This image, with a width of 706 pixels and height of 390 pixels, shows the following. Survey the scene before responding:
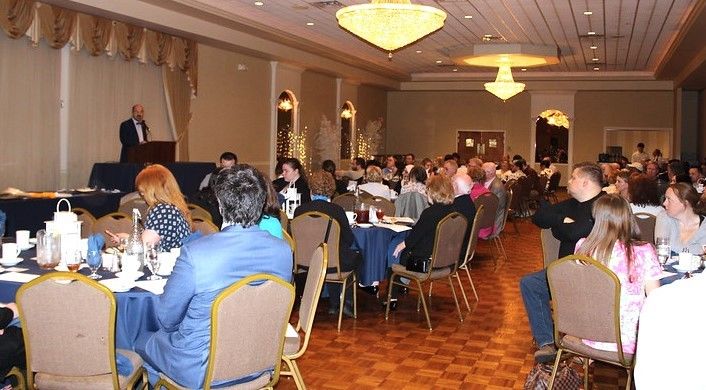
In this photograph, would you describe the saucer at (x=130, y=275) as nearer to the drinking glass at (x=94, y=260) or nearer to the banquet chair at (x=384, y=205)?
the drinking glass at (x=94, y=260)

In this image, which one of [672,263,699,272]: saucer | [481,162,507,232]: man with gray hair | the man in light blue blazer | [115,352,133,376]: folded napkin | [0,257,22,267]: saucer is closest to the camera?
the man in light blue blazer

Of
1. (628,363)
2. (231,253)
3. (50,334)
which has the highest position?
(231,253)

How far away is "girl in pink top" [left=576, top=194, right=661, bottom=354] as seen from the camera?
4.20m

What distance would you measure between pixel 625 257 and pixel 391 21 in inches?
201

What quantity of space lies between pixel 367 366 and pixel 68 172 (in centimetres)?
733

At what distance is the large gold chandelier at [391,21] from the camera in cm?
856

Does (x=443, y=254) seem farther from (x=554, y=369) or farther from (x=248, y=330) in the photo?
(x=248, y=330)

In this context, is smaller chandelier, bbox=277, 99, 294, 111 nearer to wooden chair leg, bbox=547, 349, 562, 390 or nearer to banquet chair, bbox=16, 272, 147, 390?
wooden chair leg, bbox=547, 349, 562, 390

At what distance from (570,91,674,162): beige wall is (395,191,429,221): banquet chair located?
54.7 ft

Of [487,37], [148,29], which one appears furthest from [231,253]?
[487,37]

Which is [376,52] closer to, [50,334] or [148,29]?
[148,29]

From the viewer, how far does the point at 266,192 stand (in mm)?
3443

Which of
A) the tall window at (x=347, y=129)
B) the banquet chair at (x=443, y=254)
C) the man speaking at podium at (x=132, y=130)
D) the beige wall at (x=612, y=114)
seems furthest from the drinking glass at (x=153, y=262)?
the beige wall at (x=612, y=114)

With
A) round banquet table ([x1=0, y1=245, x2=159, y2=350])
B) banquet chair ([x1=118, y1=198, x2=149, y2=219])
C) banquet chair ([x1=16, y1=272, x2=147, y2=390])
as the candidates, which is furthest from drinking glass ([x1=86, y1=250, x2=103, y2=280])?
banquet chair ([x1=118, y1=198, x2=149, y2=219])
